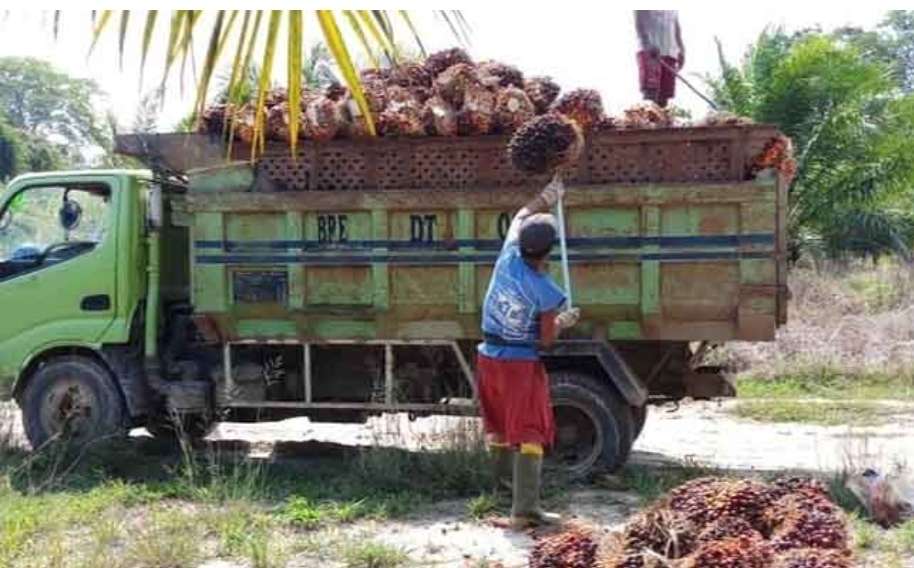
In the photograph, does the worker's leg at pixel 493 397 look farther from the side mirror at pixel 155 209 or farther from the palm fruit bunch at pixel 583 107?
the side mirror at pixel 155 209

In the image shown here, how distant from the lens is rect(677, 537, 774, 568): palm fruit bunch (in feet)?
12.1

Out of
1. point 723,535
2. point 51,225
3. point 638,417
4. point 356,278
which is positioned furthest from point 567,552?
point 51,225

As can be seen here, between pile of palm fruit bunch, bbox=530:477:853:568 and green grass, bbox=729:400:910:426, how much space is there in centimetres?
537

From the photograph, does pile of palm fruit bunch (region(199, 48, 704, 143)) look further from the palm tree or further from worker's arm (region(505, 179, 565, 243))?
the palm tree

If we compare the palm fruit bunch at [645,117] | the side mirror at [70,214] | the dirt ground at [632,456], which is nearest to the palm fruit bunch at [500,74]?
the palm fruit bunch at [645,117]

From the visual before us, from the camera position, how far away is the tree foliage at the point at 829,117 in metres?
15.7

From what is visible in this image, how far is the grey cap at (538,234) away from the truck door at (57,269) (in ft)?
10.1

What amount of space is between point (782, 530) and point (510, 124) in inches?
137

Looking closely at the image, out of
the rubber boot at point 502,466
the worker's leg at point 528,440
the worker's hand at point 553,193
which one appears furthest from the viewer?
the rubber boot at point 502,466

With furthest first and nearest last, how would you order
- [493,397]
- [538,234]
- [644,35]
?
1. [644,35]
2. [493,397]
3. [538,234]

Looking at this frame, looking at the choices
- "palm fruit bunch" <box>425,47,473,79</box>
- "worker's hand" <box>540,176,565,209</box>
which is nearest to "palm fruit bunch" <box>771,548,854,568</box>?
"worker's hand" <box>540,176,565,209</box>

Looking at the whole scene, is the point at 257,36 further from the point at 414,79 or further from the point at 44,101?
the point at 44,101

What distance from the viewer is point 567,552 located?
4.04 m

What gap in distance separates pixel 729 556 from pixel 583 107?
368cm
